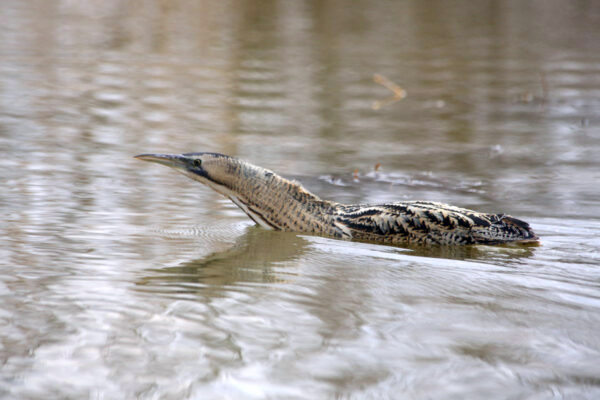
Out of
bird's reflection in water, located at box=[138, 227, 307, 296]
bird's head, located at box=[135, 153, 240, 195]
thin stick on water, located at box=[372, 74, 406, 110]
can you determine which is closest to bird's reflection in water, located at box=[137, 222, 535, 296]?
bird's reflection in water, located at box=[138, 227, 307, 296]

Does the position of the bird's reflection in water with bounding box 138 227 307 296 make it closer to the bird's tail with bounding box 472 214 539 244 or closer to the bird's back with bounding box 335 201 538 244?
the bird's back with bounding box 335 201 538 244

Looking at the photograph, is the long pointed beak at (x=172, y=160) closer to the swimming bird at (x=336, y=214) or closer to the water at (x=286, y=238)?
the swimming bird at (x=336, y=214)

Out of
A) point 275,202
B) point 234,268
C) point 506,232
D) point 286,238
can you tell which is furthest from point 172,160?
point 506,232

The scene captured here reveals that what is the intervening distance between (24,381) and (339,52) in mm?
15760

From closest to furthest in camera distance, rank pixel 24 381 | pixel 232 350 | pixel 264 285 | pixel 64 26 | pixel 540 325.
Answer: pixel 24 381
pixel 232 350
pixel 540 325
pixel 264 285
pixel 64 26

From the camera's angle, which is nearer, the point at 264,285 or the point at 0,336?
the point at 0,336

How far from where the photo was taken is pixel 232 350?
376 centimetres

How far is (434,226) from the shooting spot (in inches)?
231

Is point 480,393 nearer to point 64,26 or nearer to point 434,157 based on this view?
point 434,157

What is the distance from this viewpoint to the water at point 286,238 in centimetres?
363

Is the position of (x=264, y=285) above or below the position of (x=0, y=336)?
above

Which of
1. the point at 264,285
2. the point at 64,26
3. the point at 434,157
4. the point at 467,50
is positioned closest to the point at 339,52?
the point at 467,50

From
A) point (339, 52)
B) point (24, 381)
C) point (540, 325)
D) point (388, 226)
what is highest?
point (339, 52)

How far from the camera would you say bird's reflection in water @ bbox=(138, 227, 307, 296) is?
15.3 ft
